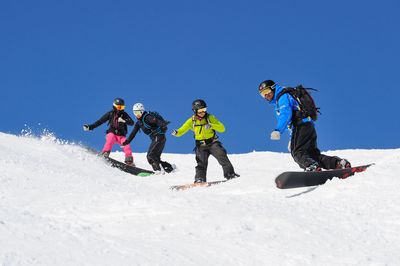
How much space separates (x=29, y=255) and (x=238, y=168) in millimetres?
10320

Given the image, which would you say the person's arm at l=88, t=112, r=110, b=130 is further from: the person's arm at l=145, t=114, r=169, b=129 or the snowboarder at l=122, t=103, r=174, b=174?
the person's arm at l=145, t=114, r=169, b=129

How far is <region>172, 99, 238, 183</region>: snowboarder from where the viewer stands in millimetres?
10648

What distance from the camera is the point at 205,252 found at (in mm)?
4008

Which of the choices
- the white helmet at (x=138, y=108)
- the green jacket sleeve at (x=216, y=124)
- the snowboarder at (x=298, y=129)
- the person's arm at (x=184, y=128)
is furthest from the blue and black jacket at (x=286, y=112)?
the white helmet at (x=138, y=108)

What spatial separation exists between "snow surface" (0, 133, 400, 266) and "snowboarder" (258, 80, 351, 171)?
1.25 metres

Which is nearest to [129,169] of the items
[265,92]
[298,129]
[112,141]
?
[112,141]

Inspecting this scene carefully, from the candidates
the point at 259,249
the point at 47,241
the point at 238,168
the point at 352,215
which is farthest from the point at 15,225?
the point at 238,168

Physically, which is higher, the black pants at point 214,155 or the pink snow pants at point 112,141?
the pink snow pants at point 112,141

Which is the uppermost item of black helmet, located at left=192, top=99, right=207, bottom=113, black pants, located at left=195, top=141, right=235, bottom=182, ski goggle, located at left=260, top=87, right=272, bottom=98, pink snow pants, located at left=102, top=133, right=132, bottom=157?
pink snow pants, located at left=102, top=133, right=132, bottom=157

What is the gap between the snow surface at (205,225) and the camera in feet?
12.6

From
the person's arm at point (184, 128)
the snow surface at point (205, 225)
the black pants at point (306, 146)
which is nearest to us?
the snow surface at point (205, 225)

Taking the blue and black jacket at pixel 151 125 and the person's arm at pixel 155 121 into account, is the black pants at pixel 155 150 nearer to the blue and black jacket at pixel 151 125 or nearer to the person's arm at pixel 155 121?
the blue and black jacket at pixel 151 125

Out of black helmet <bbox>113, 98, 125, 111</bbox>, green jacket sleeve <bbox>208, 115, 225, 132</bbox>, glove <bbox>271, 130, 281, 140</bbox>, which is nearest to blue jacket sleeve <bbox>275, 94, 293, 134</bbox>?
glove <bbox>271, 130, 281, 140</bbox>

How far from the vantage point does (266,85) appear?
879 cm
